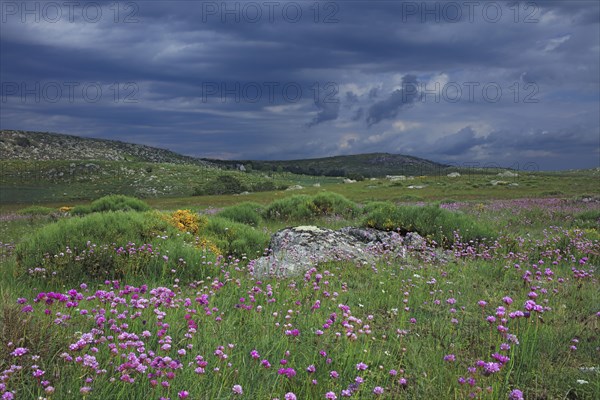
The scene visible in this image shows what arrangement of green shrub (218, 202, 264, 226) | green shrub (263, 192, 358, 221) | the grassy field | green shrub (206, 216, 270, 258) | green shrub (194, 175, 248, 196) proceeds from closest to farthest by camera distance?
the grassy field
green shrub (206, 216, 270, 258)
green shrub (218, 202, 264, 226)
green shrub (263, 192, 358, 221)
green shrub (194, 175, 248, 196)

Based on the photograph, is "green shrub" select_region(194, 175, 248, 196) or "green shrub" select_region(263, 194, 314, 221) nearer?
"green shrub" select_region(263, 194, 314, 221)

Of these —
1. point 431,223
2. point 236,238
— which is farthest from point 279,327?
point 431,223

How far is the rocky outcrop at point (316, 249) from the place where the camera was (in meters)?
8.51

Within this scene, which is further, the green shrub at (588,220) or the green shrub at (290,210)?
the green shrub at (290,210)

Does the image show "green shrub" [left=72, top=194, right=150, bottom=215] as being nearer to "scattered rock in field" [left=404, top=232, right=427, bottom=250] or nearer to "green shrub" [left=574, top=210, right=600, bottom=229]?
"scattered rock in field" [left=404, top=232, right=427, bottom=250]

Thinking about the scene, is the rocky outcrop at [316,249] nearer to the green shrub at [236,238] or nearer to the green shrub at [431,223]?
the green shrub at [236,238]

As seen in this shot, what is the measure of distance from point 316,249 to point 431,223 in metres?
5.31

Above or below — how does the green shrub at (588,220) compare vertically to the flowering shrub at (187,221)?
below

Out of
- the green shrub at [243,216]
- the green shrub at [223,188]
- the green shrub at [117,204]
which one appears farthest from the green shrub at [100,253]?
the green shrub at [223,188]

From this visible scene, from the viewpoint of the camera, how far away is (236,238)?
1261cm

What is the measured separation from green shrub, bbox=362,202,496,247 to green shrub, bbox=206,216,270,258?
13.4 feet

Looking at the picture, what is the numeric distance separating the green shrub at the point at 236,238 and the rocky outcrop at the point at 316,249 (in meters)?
0.48

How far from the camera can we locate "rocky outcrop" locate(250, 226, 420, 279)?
27.9ft

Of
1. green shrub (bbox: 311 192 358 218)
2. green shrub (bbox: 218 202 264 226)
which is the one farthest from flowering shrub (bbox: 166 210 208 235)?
green shrub (bbox: 311 192 358 218)
